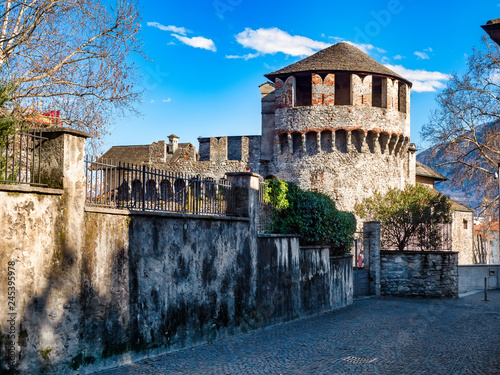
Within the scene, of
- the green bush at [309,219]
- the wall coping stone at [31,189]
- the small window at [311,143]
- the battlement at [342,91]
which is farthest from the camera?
the small window at [311,143]

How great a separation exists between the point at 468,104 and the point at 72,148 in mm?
22596

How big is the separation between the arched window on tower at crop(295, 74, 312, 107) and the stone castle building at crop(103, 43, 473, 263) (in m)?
0.05

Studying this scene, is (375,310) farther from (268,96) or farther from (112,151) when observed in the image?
(112,151)

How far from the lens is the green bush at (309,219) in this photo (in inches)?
671

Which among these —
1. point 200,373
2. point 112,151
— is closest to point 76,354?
point 200,373

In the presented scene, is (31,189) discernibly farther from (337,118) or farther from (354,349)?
(337,118)

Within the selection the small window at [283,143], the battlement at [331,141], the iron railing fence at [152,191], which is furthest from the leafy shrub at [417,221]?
the iron railing fence at [152,191]

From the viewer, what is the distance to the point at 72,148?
839 centimetres

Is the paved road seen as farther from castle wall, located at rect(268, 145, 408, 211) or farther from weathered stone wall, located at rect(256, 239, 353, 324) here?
castle wall, located at rect(268, 145, 408, 211)

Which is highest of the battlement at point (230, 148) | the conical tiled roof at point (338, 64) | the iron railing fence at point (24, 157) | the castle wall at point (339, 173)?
the conical tiled roof at point (338, 64)

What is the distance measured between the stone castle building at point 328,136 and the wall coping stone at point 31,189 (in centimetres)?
2306

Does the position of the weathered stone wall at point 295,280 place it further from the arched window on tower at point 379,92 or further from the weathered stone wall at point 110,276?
the arched window on tower at point 379,92

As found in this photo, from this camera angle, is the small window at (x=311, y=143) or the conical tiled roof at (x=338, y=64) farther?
the small window at (x=311, y=143)

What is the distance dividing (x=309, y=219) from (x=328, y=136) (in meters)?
13.7
